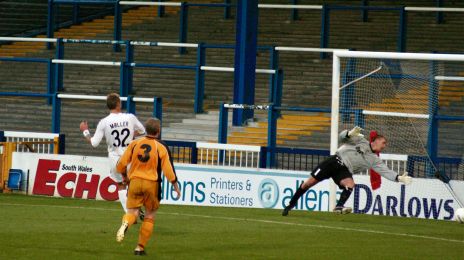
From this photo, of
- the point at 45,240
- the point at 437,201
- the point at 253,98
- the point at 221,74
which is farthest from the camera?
the point at 221,74

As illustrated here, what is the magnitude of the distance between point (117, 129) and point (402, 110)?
221 inches

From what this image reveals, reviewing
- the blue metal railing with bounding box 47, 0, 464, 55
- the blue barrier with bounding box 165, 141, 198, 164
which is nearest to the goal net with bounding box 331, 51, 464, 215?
the blue barrier with bounding box 165, 141, 198, 164

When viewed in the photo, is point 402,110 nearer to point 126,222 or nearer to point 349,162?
point 349,162

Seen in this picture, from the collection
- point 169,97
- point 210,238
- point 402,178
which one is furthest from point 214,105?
point 210,238

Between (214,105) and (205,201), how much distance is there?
257 inches

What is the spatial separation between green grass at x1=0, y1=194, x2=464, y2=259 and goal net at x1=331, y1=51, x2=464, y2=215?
1602mm

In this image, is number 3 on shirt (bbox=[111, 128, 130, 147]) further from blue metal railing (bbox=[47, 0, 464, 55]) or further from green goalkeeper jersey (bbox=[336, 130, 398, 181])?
blue metal railing (bbox=[47, 0, 464, 55])

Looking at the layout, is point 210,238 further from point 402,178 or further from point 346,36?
point 346,36

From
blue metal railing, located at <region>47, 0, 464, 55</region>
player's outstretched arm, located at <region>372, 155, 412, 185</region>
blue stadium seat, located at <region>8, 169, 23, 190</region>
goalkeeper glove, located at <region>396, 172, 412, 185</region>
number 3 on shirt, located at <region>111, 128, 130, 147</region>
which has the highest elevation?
blue metal railing, located at <region>47, 0, 464, 55</region>

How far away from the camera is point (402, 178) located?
19328 millimetres

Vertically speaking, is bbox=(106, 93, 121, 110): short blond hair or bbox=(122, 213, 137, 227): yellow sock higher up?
bbox=(106, 93, 121, 110): short blond hair

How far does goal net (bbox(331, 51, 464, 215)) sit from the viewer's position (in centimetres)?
2116

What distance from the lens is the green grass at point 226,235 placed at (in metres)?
15.2

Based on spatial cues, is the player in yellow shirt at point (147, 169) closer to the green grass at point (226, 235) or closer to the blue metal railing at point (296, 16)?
the green grass at point (226, 235)
